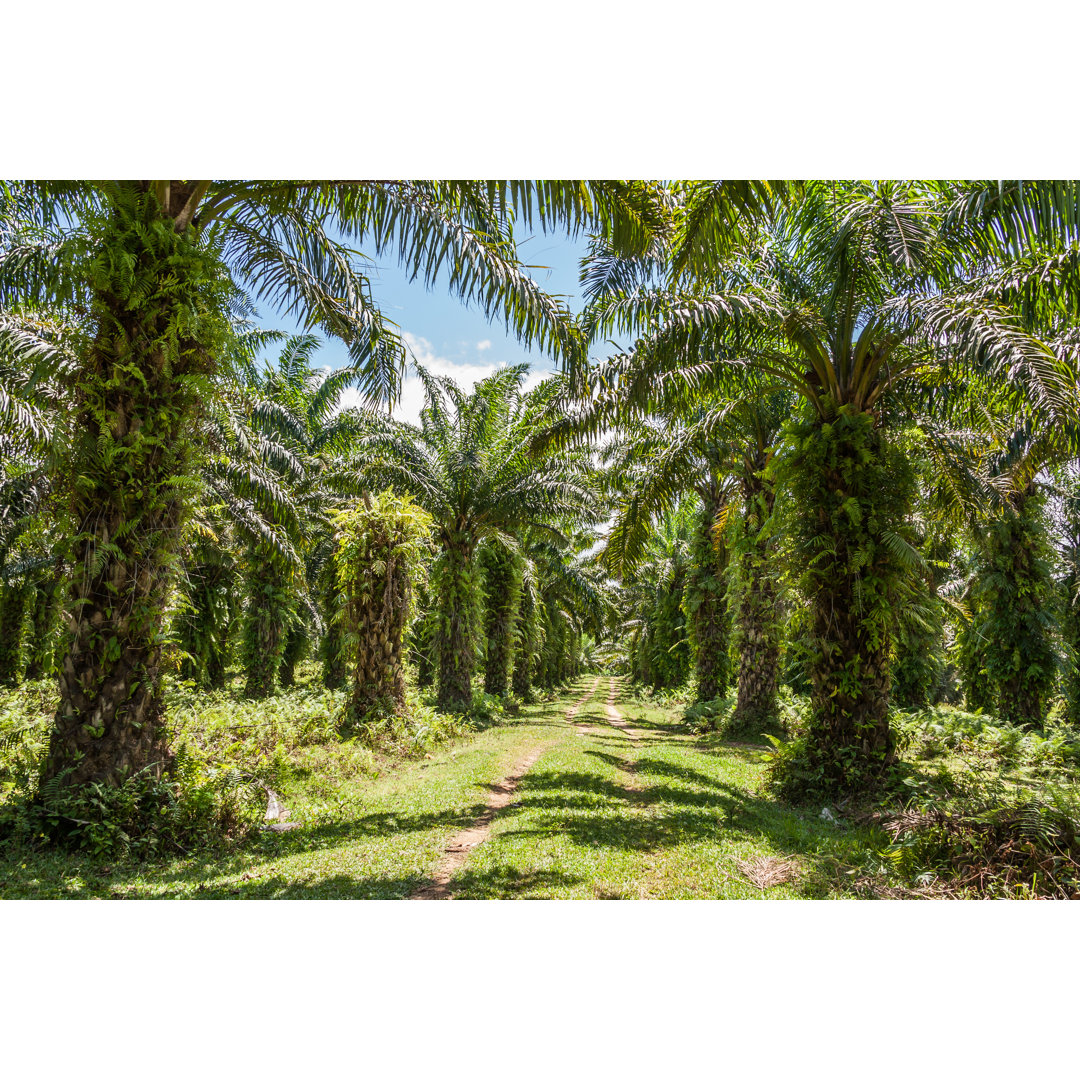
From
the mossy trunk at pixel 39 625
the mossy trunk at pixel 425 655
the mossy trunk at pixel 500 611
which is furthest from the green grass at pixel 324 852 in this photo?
the mossy trunk at pixel 39 625

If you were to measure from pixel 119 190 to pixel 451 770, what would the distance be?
→ 8336 mm

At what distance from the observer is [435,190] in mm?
6660

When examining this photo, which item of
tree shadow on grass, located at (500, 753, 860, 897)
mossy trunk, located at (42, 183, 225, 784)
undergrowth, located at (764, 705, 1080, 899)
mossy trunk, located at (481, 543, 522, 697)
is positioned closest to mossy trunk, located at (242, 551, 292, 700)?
mossy trunk, located at (481, 543, 522, 697)

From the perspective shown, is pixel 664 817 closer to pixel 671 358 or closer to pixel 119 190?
pixel 671 358

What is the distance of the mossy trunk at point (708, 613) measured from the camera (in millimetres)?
Answer: 17719

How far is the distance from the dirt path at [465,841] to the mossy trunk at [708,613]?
9261 millimetres

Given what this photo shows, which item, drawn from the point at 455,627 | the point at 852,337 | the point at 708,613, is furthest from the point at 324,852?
the point at 708,613

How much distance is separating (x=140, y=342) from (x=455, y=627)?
37.4ft

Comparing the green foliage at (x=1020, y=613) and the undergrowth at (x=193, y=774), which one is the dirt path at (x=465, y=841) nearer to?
the undergrowth at (x=193, y=774)

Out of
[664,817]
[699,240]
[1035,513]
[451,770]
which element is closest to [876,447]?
[699,240]

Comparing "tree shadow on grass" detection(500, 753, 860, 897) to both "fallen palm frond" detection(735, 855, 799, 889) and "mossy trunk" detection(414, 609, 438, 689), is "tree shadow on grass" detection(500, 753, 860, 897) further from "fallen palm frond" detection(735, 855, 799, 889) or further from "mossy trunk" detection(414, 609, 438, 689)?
"mossy trunk" detection(414, 609, 438, 689)

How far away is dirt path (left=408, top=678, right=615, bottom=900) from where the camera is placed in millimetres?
4765

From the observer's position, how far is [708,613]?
18.4m

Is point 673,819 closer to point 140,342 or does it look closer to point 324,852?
point 324,852
